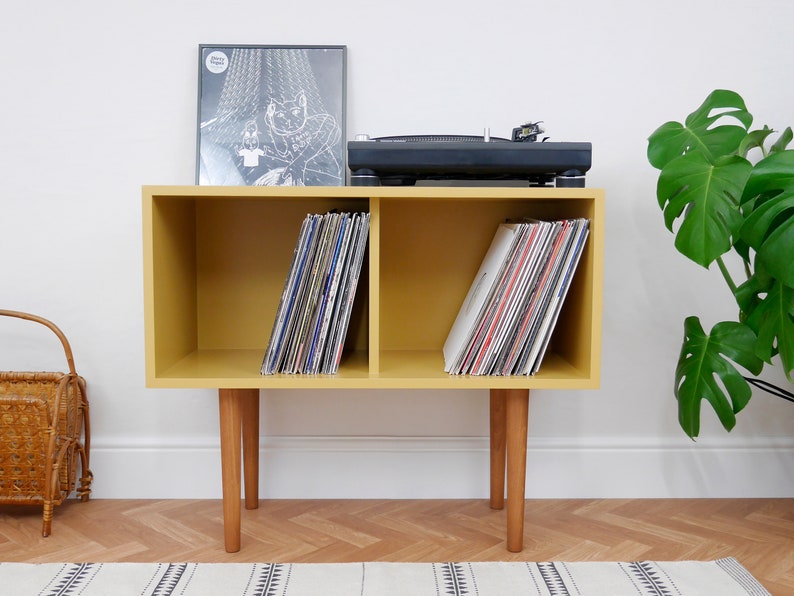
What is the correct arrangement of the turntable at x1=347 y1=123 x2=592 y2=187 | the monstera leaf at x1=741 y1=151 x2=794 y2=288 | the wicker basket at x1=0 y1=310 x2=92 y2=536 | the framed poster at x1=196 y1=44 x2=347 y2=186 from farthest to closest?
the framed poster at x1=196 y1=44 x2=347 y2=186 < the wicker basket at x1=0 y1=310 x2=92 y2=536 < the turntable at x1=347 y1=123 x2=592 y2=187 < the monstera leaf at x1=741 y1=151 x2=794 y2=288

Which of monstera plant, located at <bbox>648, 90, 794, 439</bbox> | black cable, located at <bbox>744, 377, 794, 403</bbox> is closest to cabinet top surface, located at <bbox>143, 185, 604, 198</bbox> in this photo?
monstera plant, located at <bbox>648, 90, 794, 439</bbox>

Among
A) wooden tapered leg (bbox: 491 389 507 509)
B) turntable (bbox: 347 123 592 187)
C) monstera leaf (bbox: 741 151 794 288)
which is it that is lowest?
wooden tapered leg (bbox: 491 389 507 509)

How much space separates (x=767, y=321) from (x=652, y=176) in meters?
0.52

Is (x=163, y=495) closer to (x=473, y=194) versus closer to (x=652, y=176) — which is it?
(x=473, y=194)

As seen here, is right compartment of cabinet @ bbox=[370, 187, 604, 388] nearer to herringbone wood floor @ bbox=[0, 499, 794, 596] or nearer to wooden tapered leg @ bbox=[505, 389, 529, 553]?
wooden tapered leg @ bbox=[505, 389, 529, 553]

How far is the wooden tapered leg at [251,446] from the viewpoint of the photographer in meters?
1.55

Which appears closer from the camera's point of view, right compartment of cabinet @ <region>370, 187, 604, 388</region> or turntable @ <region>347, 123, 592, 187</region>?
turntable @ <region>347, 123, 592, 187</region>

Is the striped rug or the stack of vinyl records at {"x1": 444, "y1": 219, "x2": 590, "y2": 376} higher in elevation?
the stack of vinyl records at {"x1": 444, "y1": 219, "x2": 590, "y2": 376}

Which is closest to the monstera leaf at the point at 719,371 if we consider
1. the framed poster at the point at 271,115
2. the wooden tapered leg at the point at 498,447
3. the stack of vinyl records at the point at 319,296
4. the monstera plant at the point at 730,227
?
the monstera plant at the point at 730,227

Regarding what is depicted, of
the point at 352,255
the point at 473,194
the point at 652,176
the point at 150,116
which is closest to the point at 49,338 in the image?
the point at 150,116

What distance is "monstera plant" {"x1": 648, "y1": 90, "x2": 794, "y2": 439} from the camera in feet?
3.87

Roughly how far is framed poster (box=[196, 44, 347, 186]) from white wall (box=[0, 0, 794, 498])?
5cm

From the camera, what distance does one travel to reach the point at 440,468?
1681 millimetres

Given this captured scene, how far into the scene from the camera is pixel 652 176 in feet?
5.40
